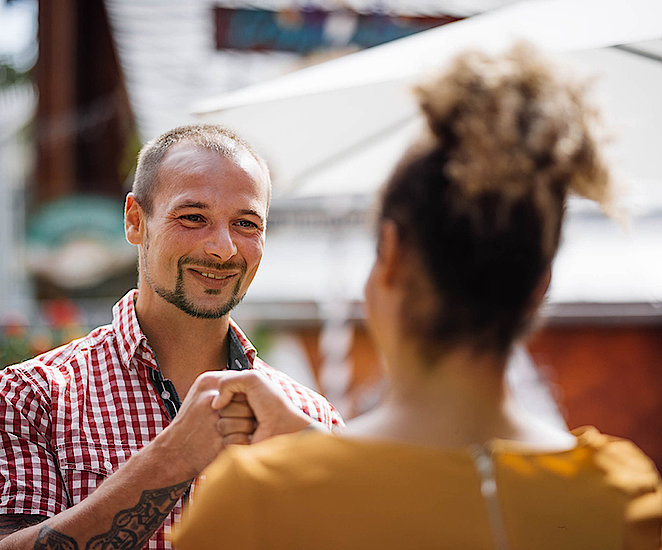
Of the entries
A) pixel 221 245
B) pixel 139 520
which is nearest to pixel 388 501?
pixel 139 520

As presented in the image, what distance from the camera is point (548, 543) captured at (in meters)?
1.14

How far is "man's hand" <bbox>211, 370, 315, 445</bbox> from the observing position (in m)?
1.43

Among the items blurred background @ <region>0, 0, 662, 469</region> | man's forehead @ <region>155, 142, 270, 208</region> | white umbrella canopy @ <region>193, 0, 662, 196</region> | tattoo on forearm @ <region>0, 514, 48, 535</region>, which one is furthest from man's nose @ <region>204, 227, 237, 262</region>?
blurred background @ <region>0, 0, 662, 469</region>

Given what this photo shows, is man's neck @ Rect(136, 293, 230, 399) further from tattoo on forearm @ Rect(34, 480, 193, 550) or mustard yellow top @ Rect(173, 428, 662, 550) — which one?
mustard yellow top @ Rect(173, 428, 662, 550)

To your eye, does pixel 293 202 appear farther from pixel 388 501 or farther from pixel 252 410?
pixel 388 501

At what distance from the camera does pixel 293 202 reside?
7402 mm

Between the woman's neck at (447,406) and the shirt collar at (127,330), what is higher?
the shirt collar at (127,330)

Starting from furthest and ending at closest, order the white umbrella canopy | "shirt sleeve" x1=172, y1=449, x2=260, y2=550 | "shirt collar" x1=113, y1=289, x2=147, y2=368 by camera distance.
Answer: the white umbrella canopy, "shirt collar" x1=113, y1=289, x2=147, y2=368, "shirt sleeve" x1=172, y1=449, x2=260, y2=550

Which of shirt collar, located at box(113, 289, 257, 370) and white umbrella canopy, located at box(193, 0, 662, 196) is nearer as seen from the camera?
shirt collar, located at box(113, 289, 257, 370)

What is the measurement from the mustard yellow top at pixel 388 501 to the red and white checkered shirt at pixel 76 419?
0.67 m

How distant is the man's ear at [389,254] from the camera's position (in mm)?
1178

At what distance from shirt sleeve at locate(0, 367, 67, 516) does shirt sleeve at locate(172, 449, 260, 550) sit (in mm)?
660

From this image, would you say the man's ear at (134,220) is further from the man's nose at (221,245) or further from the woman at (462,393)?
the woman at (462,393)

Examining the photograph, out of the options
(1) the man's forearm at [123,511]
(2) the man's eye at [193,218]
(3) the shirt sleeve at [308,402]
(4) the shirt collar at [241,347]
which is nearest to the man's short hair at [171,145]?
(2) the man's eye at [193,218]
